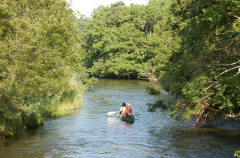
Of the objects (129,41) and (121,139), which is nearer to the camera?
(121,139)

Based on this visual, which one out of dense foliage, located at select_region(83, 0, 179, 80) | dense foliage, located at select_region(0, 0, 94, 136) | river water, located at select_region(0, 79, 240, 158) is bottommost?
river water, located at select_region(0, 79, 240, 158)

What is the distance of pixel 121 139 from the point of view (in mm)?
18125

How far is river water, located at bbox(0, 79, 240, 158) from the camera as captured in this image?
1460 centimetres

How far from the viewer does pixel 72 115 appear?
26.4m

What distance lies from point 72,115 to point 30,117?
6.78 meters

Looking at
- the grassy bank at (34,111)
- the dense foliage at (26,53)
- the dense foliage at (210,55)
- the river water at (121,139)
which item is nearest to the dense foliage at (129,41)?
the grassy bank at (34,111)

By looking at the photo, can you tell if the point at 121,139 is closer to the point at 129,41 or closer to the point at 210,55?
the point at 210,55

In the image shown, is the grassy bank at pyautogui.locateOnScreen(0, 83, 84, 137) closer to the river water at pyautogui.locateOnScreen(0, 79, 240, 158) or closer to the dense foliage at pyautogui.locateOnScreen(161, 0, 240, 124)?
the river water at pyautogui.locateOnScreen(0, 79, 240, 158)

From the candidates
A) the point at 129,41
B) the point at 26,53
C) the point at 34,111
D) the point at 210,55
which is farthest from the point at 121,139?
the point at 129,41

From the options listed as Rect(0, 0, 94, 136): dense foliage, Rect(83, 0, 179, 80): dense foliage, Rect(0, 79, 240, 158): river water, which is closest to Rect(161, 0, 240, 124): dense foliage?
Rect(0, 79, 240, 158): river water

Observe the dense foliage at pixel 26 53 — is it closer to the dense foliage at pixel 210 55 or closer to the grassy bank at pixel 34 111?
the grassy bank at pixel 34 111

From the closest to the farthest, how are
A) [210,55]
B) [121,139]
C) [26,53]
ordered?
[26,53] < [210,55] < [121,139]

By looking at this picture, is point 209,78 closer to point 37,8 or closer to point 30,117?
point 37,8

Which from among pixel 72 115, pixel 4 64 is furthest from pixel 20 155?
pixel 72 115
